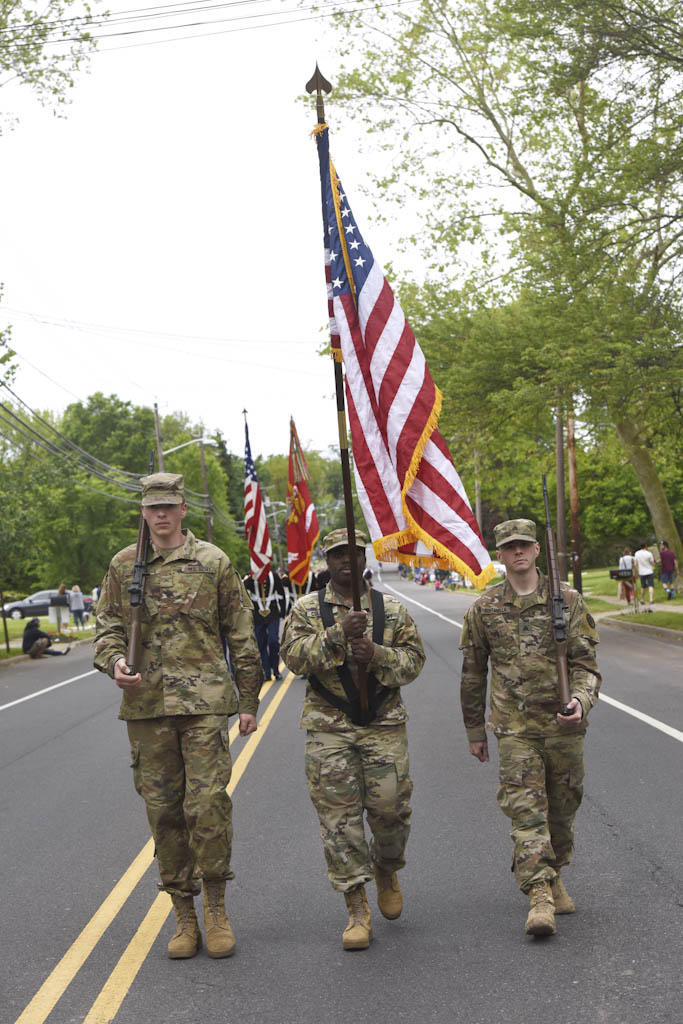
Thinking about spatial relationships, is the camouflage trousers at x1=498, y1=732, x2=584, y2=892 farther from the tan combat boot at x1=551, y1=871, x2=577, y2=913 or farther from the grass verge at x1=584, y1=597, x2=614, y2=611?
the grass verge at x1=584, y1=597, x2=614, y2=611

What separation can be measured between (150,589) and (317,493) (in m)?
169

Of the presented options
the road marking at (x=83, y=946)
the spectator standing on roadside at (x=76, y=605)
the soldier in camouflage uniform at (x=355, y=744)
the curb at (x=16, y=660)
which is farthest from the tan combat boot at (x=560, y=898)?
the spectator standing on roadside at (x=76, y=605)

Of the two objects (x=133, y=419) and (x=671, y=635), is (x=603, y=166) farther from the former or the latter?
(x=133, y=419)

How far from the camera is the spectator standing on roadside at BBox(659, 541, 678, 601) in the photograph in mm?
33759

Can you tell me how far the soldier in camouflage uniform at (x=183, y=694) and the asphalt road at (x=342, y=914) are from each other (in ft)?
1.15

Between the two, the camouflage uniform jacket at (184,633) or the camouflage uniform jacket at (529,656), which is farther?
the camouflage uniform jacket at (529,656)

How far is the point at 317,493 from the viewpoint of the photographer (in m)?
174

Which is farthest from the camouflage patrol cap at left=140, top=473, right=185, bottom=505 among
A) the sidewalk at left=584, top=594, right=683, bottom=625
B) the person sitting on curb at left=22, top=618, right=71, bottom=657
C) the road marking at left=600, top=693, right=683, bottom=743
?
the person sitting on curb at left=22, top=618, right=71, bottom=657

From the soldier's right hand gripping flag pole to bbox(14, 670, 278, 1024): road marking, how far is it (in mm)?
2291

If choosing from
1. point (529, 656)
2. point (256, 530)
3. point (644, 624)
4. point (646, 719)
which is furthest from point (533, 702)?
point (644, 624)

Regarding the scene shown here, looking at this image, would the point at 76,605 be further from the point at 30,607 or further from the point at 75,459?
the point at 30,607

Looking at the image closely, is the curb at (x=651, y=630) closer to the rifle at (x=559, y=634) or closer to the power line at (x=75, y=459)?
the power line at (x=75, y=459)

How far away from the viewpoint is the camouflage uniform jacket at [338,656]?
5.29 meters

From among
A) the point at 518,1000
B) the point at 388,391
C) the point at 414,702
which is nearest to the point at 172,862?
the point at 518,1000
